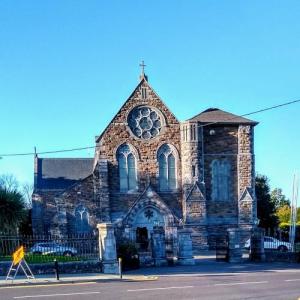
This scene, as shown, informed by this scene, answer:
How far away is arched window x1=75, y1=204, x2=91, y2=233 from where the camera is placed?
43750 mm

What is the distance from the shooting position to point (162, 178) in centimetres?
4478

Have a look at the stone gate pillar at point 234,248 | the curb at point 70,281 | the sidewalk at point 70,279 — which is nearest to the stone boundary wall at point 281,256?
the stone gate pillar at point 234,248

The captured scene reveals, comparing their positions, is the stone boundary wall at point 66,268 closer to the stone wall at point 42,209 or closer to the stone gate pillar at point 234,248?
the stone gate pillar at point 234,248

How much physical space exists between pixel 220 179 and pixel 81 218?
1087 centimetres

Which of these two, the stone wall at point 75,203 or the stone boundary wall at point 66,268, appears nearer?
the stone boundary wall at point 66,268

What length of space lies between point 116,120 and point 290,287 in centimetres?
2784

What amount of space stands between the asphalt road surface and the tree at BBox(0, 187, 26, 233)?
886cm

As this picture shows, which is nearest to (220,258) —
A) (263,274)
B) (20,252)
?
(263,274)

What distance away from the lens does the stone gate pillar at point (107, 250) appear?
81.6 feet

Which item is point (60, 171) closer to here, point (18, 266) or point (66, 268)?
point (66, 268)

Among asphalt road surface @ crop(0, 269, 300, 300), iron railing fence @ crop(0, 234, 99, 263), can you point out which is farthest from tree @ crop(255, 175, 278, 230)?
asphalt road surface @ crop(0, 269, 300, 300)

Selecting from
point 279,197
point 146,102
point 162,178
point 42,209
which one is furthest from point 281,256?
point 279,197

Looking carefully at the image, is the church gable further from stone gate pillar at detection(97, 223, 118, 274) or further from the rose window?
stone gate pillar at detection(97, 223, 118, 274)

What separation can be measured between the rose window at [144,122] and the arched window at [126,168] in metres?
1.51
